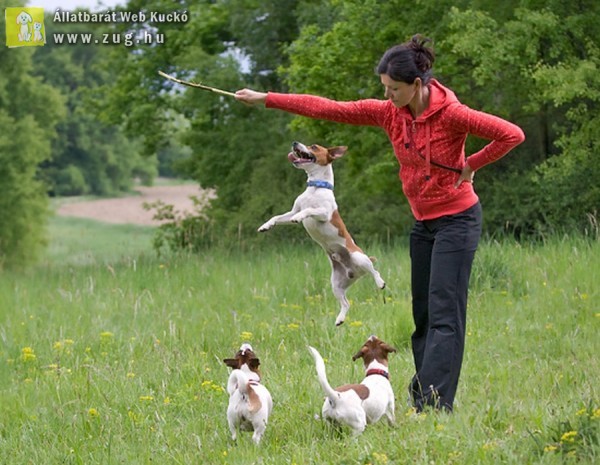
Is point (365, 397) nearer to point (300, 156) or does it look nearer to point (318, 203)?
point (318, 203)

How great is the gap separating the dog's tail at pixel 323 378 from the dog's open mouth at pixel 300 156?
3.01 feet

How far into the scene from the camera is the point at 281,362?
7.80 meters

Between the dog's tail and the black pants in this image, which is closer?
the dog's tail

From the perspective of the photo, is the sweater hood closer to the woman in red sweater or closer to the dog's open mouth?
the woman in red sweater

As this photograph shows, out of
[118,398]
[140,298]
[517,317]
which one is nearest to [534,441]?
[118,398]

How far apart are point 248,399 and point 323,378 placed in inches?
20.3

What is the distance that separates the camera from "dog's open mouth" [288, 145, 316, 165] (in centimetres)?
529

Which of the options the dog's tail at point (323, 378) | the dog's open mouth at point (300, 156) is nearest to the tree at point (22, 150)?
the dog's open mouth at point (300, 156)

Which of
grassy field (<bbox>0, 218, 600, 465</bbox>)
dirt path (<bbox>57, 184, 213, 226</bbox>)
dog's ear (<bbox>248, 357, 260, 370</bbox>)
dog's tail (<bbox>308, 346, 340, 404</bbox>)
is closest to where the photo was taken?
dog's tail (<bbox>308, 346, 340, 404</bbox>)

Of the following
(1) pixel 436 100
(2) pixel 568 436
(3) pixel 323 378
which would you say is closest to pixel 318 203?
(1) pixel 436 100

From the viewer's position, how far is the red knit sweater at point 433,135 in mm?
5270

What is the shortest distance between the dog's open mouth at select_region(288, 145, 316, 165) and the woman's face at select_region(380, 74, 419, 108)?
499mm

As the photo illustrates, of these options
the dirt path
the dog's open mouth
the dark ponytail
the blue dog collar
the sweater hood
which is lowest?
the dirt path

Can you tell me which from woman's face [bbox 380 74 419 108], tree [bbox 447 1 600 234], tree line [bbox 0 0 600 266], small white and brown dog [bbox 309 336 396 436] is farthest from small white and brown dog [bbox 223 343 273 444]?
tree [bbox 447 1 600 234]
